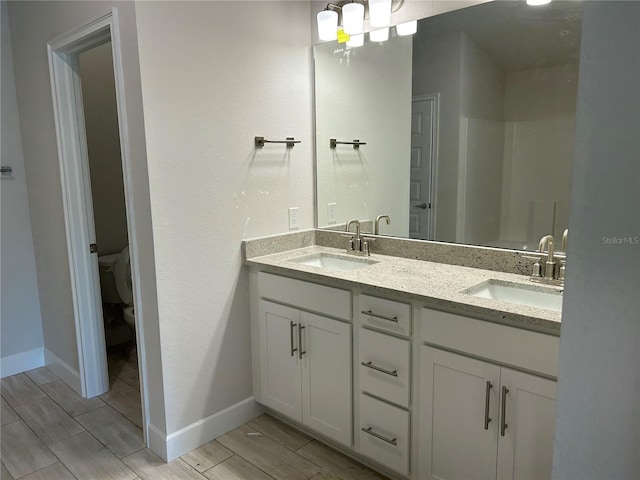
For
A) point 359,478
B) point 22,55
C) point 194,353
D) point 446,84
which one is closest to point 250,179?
point 194,353

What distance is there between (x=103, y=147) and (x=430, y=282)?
9.38 ft

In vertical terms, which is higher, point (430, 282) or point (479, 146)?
point (479, 146)

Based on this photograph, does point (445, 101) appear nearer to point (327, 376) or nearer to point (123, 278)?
point (327, 376)

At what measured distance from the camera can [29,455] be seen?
7.19ft

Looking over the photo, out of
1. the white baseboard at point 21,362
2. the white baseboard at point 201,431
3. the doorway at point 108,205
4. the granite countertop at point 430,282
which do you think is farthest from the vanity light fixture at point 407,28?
the white baseboard at point 21,362

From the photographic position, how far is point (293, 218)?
2.57m

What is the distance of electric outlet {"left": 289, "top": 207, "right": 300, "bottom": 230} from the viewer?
2557 mm

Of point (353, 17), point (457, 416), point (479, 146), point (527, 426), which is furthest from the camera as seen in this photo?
point (353, 17)

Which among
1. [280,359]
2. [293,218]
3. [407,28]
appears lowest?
[280,359]

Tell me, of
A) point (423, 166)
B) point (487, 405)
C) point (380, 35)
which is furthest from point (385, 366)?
point (380, 35)

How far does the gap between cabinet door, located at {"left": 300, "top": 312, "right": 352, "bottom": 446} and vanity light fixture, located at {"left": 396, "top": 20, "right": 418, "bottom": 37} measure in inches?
56.4

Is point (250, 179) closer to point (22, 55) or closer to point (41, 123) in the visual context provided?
point (41, 123)

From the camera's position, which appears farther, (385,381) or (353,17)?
(353,17)

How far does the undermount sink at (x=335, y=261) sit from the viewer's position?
7.76 feet
